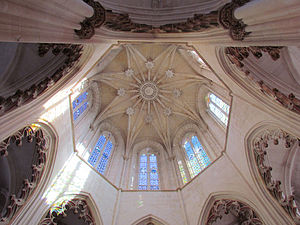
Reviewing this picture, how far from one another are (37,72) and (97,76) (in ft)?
21.5

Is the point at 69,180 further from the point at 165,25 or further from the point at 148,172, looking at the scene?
the point at 165,25

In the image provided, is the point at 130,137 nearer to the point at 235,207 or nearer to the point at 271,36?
the point at 235,207

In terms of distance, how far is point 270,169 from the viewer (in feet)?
22.0

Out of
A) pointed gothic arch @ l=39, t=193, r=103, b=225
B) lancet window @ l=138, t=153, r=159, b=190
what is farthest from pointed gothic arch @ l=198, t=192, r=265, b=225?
pointed gothic arch @ l=39, t=193, r=103, b=225

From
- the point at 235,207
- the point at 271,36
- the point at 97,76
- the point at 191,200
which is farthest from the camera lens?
the point at 97,76

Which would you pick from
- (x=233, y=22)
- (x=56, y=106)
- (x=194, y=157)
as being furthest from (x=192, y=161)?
(x=233, y=22)

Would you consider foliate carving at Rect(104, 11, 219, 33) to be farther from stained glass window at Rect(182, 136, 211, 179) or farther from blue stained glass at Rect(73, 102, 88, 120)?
stained glass window at Rect(182, 136, 211, 179)

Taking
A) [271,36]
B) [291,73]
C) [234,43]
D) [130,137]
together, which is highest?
[130,137]

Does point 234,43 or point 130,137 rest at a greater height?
point 130,137

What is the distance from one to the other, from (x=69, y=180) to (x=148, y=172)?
4.92 meters

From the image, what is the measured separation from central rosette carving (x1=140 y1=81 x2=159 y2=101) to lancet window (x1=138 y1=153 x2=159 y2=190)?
4.28 m

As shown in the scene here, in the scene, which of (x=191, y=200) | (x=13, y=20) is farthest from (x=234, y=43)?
(x=191, y=200)

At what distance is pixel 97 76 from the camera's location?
42.0ft

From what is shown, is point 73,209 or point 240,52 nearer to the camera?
point 240,52
